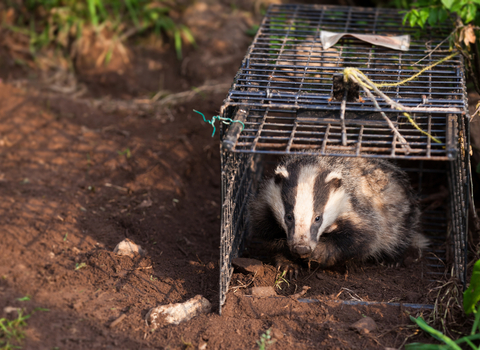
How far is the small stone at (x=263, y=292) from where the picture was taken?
385cm

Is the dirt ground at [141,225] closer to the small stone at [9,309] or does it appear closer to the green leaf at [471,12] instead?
the small stone at [9,309]

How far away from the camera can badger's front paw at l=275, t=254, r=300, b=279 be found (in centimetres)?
438

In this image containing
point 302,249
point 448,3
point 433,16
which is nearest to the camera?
point 302,249

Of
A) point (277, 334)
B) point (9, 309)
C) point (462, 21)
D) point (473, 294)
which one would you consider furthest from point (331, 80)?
point (9, 309)

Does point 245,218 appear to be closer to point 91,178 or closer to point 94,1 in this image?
point 91,178

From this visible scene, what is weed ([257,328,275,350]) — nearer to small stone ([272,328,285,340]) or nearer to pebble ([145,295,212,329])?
small stone ([272,328,285,340])

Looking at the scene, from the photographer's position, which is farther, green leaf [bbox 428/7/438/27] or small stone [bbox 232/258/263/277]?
green leaf [bbox 428/7/438/27]

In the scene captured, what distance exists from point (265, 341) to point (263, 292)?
599mm

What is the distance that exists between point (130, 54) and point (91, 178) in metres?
3.03

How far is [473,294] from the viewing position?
321 centimetres

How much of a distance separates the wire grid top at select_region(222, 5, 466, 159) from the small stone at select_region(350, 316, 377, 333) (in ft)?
3.93

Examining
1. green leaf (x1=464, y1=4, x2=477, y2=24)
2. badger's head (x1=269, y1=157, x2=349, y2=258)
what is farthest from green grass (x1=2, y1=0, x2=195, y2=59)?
green leaf (x1=464, y1=4, x2=477, y2=24)

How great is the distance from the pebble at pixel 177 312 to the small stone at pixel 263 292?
0.40 metres

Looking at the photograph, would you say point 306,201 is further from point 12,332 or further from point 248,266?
point 12,332
